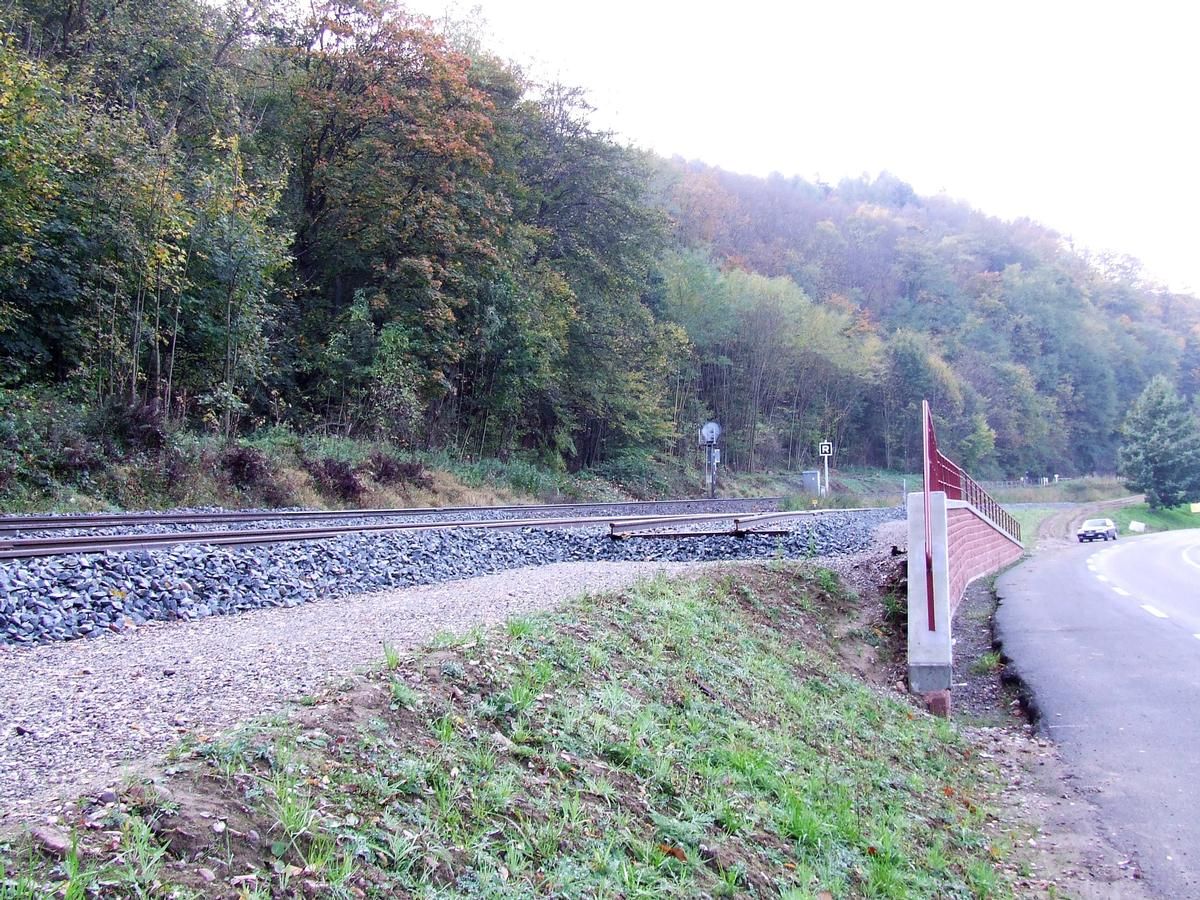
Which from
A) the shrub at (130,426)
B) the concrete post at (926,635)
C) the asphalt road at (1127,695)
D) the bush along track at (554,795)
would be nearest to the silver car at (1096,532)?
the asphalt road at (1127,695)

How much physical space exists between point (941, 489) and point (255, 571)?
385 inches

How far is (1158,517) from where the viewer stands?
60.9 m

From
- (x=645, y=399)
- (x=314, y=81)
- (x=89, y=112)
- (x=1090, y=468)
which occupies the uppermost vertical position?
(x=314, y=81)

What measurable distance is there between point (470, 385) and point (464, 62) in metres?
10.8

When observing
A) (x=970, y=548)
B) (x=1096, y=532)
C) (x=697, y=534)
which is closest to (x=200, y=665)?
(x=697, y=534)

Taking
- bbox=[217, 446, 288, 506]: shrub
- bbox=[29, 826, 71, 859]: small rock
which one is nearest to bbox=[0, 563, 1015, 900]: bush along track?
bbox=[29, 826, 71, 859]: small rock

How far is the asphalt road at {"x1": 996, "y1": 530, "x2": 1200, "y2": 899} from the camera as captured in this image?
18.6 feet

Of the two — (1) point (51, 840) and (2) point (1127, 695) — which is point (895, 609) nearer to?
(2) point (1127, 695)

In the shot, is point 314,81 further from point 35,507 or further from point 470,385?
point 35,507

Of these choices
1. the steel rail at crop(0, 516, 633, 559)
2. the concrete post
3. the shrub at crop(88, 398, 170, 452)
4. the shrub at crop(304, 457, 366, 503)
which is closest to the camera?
the steel rail at crop(0, 516, 633, 559)

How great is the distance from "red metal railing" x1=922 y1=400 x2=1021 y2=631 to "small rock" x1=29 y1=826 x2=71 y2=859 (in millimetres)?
8282

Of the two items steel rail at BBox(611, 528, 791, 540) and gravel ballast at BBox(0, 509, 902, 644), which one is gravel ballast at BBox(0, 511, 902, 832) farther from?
steel rail at BBox(611, 528, 791, 540)

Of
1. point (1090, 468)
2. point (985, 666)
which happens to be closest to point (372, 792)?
point (985, 666)

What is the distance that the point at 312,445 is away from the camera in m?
21.2
